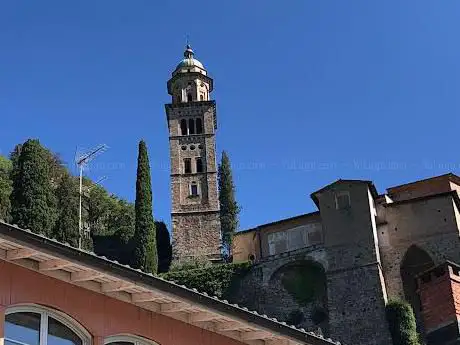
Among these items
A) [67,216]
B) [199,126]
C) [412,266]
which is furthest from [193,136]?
[412,266]

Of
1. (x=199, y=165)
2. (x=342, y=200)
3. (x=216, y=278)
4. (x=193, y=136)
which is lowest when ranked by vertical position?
(x=216, y=278)

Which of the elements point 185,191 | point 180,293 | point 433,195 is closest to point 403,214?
point 433,195

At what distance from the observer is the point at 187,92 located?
2783 inches

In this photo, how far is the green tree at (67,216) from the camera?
52.4 m

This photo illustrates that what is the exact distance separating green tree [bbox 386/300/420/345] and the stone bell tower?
58.5ft

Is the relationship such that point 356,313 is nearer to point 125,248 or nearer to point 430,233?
point 430,233

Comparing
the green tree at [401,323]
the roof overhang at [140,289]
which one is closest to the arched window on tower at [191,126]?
the green tree at [401,323]

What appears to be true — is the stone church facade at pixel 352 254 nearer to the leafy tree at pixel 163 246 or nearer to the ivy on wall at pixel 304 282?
the ivy on wall at pixel 304 282

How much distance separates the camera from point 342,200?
47375 mm

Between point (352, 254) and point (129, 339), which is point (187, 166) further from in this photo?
point (129, 339)

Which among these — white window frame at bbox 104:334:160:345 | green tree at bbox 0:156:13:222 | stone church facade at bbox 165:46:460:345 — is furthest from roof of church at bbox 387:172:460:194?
white window frame at bbox 104:334:160:345

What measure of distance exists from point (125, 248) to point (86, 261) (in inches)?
2092

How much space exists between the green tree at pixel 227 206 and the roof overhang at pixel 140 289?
49.8 m

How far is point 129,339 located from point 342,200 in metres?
38.8
